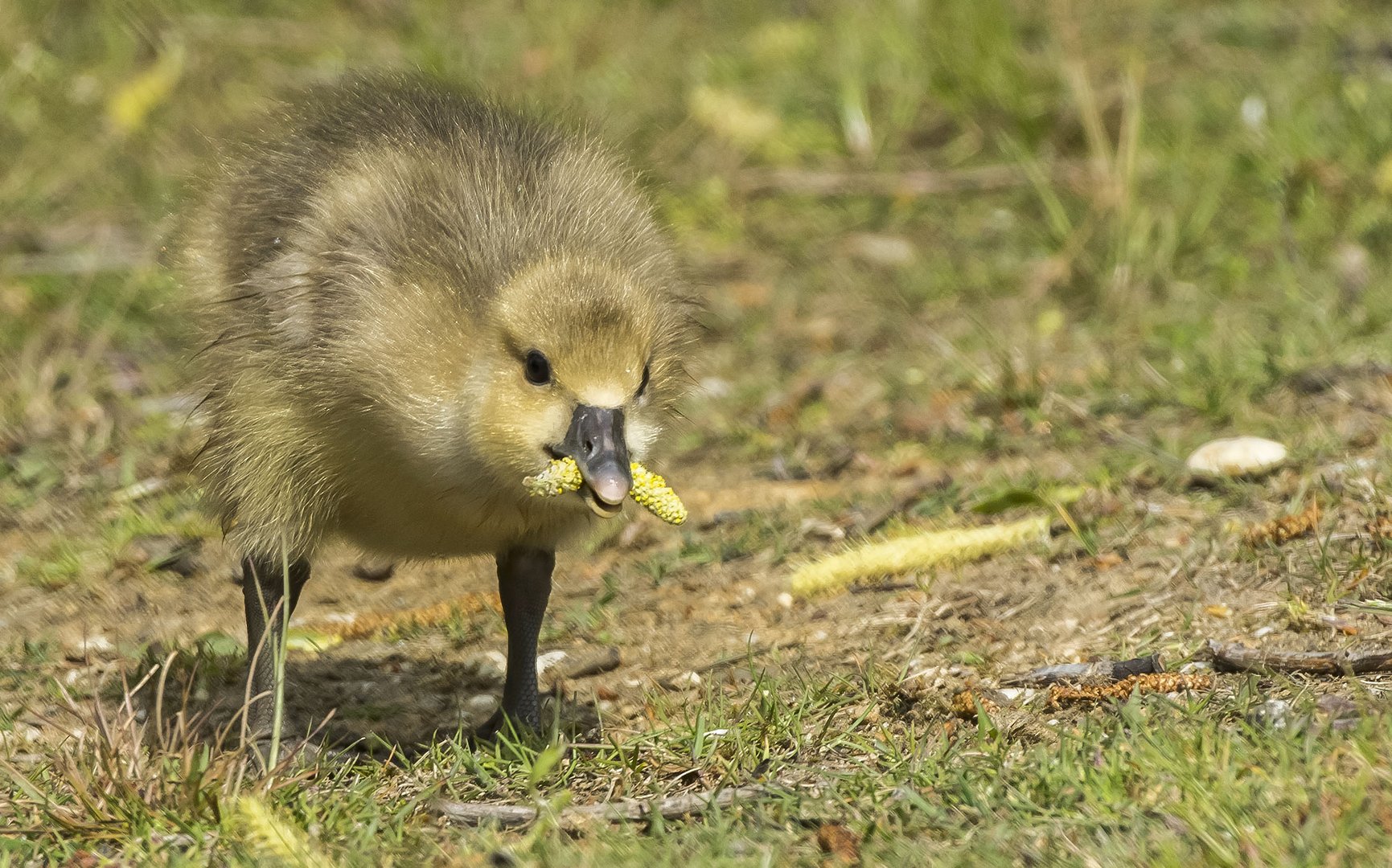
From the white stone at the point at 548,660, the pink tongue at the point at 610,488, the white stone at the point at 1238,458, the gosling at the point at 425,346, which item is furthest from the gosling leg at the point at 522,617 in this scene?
the white stone at the point at 1238,458

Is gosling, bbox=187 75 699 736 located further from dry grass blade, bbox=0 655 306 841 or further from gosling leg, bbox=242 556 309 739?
dry grass blade, bbox=0 655 306 841

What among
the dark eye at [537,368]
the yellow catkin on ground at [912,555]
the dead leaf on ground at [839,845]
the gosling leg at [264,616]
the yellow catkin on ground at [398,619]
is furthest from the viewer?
the yellow catkin on ground at [398,619]

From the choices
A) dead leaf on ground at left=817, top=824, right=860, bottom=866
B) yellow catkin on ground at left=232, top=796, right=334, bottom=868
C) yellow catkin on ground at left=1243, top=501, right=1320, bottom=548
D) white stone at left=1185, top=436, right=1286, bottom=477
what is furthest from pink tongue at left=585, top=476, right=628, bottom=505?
white stone at left=1185, top=436, right=1286, bottom=477

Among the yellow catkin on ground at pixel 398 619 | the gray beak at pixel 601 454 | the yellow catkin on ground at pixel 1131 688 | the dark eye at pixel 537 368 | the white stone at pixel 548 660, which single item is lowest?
the yellow catkin on ground at pixel 398 619

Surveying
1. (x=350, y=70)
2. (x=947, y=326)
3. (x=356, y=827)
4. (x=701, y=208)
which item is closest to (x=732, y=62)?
(x=701, y=208)

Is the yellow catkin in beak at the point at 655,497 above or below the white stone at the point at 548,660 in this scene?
above

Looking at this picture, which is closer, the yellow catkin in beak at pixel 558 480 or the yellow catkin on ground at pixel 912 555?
the yellow catkin in beak at pixel 558 480

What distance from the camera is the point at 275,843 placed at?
9.96ft

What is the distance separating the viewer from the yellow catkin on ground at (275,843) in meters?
3.00

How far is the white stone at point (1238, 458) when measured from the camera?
472cm

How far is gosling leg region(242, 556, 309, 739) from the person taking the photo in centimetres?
391

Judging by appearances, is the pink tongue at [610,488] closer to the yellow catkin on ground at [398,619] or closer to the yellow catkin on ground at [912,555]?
the yellow catkin on ground at [912,555]

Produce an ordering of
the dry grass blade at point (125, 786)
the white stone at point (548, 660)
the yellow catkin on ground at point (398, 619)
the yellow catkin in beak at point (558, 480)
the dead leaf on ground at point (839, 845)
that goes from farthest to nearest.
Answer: the yellow catkin on ground at point (398, 619)
the white stone at point (548, 660)
the yellow catkin in beak at point (558, 480)
the dry grass blade at point (125, 786)
the dead leaf on ground at point (839, 845)

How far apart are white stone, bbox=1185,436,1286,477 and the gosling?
63.1 inches
